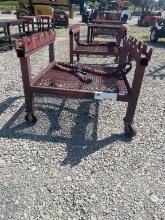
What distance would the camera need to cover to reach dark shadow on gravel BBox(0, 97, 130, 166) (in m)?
3.38

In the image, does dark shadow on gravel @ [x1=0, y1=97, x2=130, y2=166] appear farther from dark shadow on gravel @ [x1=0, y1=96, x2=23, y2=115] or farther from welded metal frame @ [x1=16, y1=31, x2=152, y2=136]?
welded metal frame @ [x1=16, y1=31, x2=152, y2=136]

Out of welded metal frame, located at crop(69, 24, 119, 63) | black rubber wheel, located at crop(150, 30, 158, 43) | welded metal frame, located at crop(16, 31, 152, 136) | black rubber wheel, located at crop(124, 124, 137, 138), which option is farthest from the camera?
black rubber wheel, located at crop(150, 30, 158, 43)

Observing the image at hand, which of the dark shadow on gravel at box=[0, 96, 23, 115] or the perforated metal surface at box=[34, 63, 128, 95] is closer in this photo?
the perforated metal surface at box=[34, 63, 128, 95]

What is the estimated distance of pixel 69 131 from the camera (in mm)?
3771

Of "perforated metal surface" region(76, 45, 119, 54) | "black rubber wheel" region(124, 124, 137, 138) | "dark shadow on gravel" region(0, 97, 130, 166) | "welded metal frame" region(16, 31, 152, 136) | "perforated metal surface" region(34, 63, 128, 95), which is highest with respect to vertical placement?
"welded metal frame" region(16, 31, 152, 136)

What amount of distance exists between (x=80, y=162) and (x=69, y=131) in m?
0.76

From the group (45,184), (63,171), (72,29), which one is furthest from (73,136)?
(72,29)

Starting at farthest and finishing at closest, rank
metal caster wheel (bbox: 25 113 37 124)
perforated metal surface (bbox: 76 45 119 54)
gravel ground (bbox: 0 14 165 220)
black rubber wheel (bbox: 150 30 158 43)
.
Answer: black rubber wheel (bbox: 150 30 158 43) < perforated metal surface (bbox: 76 45 119 54) < metal caster wheel (bbox: 25 113 37 124) < gravel ground (bbox: 0 14 165 220)

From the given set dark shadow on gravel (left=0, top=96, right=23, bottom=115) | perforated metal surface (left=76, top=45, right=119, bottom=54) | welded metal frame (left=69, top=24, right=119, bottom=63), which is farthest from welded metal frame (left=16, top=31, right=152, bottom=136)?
perforated metal surface (left=76, top=45, right=119, bottom=54)

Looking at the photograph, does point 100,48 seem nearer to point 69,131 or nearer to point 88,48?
point 88,48

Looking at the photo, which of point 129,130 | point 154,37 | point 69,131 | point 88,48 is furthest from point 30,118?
point 154,37

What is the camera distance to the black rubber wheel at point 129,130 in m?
3.67

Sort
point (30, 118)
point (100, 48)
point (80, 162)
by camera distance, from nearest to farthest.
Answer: point (80, 162)
point (30, 118)
point (100, 48)

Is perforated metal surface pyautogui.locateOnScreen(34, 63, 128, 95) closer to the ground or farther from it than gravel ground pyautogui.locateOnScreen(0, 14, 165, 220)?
farther from it
